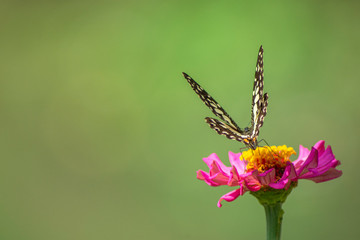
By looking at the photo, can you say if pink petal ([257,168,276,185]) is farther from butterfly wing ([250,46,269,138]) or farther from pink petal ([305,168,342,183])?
butterfly wing ([250,46,269,138])

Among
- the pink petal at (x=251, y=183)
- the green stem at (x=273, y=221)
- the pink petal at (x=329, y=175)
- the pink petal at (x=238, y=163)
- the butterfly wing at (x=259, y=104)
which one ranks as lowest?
the green stem at (x=273, y=221)

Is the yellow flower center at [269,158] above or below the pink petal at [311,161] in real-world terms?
above

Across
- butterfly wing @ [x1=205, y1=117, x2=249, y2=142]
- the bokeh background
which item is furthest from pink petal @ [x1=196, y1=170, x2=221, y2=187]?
the bokeh background

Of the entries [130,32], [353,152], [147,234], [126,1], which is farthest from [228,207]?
[126,1]

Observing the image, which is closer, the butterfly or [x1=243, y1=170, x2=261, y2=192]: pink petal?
[x1=243, y1=170, x2=261, y2=192]: pink petal

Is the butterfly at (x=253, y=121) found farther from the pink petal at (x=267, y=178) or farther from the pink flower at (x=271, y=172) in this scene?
the pink petal at (x=267, y=178)

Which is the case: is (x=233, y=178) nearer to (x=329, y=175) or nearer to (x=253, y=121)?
(x=329, y=175)

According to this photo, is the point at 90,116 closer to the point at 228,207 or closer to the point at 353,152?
the point at 228,207

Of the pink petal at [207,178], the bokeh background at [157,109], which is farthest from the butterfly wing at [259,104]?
the bokeh background at [157,109]
